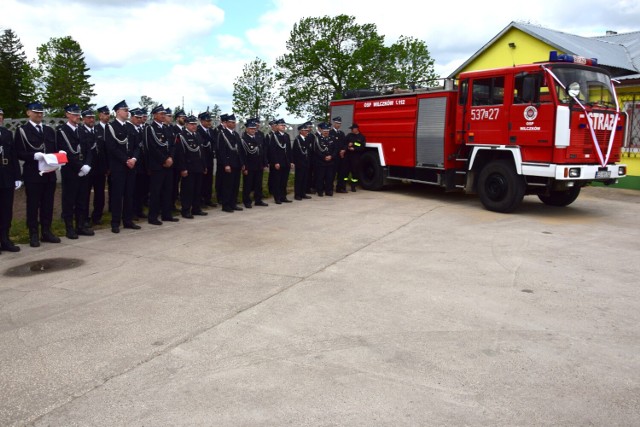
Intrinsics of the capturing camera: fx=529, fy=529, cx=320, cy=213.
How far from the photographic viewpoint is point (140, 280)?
19.4 ft

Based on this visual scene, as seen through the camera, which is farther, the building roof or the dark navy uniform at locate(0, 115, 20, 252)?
the building roof

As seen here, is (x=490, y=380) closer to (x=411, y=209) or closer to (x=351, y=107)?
(x=411, y=209)

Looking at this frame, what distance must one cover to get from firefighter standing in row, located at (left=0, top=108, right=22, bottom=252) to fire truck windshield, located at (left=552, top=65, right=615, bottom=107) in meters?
8.88

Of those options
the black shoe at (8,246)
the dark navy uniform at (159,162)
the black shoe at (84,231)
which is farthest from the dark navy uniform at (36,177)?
the dark navy uniform at (159,162)

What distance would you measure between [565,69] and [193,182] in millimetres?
7218

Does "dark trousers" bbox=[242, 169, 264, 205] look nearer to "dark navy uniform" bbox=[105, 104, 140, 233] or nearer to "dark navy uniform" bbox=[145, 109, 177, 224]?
"dark navy uniform" bbox=[145, 109, 177, 224]

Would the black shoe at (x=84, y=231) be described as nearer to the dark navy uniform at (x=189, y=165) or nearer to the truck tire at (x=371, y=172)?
the dark navy uniform at (x=189, y=165)

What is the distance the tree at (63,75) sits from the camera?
5050cm

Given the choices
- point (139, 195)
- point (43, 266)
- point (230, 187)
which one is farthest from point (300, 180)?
point (43, 266)

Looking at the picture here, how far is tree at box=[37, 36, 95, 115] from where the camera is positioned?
166 ft

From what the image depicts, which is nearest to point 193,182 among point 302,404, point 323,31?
point 302,404

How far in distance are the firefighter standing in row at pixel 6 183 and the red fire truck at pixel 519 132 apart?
831 cm

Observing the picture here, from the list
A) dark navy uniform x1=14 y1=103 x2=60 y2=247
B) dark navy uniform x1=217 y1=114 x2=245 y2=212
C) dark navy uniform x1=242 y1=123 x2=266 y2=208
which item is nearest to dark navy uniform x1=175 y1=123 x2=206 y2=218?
dark navy uniform x1=217 y1=114 x2=245 y2=212

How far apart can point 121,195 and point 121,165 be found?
49cm
